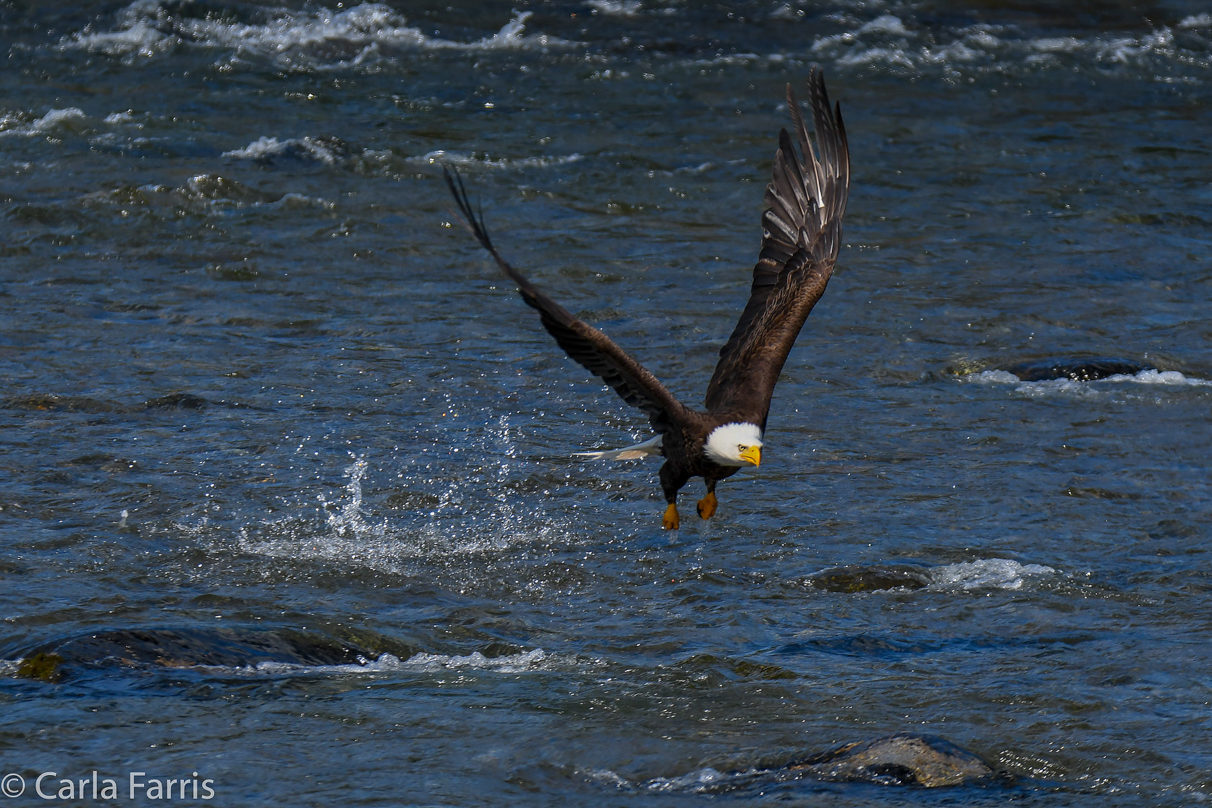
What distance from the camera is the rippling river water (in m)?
5.20

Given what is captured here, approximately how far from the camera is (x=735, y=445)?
6020mm

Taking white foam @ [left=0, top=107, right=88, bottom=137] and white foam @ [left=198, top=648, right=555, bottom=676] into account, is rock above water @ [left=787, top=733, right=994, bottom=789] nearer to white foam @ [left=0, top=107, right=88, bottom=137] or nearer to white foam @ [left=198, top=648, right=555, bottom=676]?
white foam @ [left=198, top=648, right=555, bottom=676]

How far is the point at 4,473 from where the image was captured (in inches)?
287

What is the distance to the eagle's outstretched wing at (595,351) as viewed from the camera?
530 cm

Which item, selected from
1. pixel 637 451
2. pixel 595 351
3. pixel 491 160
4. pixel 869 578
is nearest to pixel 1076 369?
pixel 869 578

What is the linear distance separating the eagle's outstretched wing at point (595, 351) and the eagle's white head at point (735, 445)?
0.16 m

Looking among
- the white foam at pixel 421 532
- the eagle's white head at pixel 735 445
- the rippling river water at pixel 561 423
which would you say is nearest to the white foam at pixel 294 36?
the rippling river water at pixel 561 423

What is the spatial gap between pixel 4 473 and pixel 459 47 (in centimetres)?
995

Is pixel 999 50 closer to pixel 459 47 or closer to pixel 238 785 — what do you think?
pixel 459 47

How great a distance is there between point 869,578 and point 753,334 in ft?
3.78

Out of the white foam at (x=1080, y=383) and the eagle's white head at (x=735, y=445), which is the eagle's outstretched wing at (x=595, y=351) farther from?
the white foam at (x=1080, y=383)

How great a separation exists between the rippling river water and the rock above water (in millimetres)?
73

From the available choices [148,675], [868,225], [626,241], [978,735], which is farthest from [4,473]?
[868,225]

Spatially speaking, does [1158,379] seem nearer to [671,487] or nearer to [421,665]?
[671,487]
